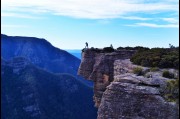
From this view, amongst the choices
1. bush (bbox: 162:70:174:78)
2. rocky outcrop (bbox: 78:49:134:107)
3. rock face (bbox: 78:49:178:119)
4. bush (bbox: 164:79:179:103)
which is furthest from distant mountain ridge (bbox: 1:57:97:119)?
bush (bbox: 164:79:179:103)

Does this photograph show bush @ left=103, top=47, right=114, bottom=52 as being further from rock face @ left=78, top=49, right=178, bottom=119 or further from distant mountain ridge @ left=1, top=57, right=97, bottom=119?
distant mountain ridge @ left=1, top=57, right=97, bottom=119

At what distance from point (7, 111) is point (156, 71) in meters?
148

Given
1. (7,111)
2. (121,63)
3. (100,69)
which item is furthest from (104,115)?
(7,111)

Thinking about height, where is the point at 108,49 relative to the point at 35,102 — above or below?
above

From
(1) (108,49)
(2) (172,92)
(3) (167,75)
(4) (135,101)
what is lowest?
(4) (135,101)

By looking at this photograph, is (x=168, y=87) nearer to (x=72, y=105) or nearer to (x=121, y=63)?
(x=121, y=63)

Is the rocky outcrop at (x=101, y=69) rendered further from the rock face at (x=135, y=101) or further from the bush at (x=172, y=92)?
the bush at (x=172, y=92)

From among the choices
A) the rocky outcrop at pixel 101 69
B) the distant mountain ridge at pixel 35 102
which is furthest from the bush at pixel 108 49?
the distant mountain ridge at pixel 35 102

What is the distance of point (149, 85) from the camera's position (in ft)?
84.2

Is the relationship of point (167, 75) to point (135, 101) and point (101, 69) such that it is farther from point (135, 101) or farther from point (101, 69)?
point (101, 69)

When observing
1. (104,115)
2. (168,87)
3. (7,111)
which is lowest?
Result: (7,111)

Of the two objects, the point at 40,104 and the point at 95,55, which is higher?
the point at 95,55

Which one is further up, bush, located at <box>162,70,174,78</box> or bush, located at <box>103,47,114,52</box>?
bush, located at <box>103,47,114,52</box>

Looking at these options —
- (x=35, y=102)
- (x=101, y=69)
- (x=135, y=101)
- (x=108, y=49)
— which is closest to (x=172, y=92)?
(x=135, y=101)
